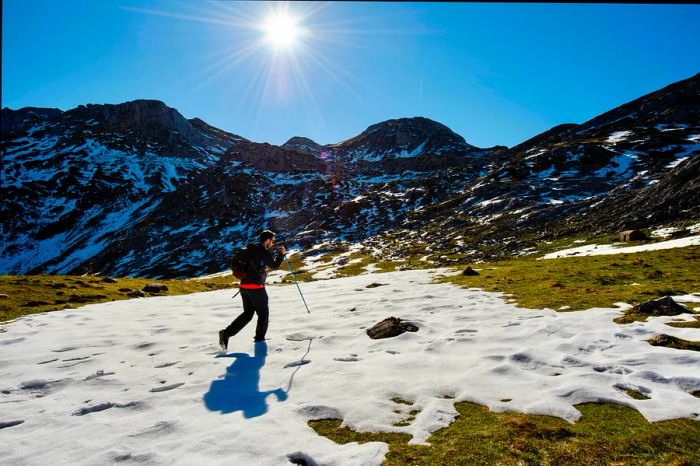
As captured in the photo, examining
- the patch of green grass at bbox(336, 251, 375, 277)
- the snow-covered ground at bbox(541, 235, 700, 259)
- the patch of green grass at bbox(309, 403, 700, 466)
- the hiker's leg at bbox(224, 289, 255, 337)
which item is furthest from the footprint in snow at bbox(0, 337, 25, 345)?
the patch of green grass at bbox(336, 251, 375, 277)

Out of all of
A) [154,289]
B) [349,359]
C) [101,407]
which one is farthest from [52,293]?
[349,359]

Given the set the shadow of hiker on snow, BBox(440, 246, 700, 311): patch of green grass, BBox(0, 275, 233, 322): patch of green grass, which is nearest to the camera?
the shadow of hiker on snow

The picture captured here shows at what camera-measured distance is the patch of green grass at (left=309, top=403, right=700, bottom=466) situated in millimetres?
4461

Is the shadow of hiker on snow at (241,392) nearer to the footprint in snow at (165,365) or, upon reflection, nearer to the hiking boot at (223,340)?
the hiking boot at (223,340)

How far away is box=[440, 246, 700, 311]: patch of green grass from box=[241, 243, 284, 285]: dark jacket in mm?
10036

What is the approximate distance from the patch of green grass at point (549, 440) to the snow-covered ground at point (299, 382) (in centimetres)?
27

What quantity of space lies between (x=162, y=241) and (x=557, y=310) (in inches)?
6609

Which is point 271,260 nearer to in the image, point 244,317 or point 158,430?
point 244,317

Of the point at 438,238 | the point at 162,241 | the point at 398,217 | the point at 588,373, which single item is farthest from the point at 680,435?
the point at 162,241

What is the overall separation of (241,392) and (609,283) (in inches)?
730

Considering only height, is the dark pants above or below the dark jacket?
below

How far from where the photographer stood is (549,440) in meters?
4.91

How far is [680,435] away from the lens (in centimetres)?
476

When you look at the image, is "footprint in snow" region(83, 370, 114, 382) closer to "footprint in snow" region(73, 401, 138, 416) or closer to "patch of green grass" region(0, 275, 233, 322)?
"footprint in snow" region(73, 401, 138, 416)
